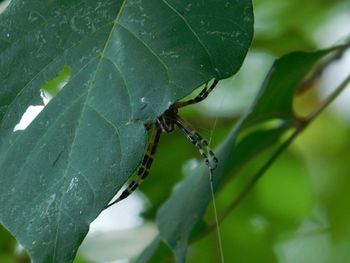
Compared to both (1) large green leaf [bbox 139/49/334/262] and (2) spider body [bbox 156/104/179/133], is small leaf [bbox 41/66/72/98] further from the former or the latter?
(1) large green leaf [bbox 139/49/334/262]

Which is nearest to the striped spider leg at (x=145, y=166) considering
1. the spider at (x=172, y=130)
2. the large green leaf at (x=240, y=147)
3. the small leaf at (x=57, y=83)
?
the spider at (x=172, y=130)

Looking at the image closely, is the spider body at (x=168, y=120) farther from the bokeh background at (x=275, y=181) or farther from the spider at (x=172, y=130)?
the bokeh background at (x=275, y=181)

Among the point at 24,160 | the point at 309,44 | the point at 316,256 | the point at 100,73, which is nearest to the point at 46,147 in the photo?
the point at 24,160

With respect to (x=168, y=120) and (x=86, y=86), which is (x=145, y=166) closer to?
(x=168, y=120)

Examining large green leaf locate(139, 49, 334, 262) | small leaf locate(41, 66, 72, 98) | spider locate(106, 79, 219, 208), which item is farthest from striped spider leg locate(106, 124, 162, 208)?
small leaf locate(41, 66, 72, 98)

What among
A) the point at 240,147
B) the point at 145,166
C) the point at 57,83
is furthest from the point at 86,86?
the point at 240,147
